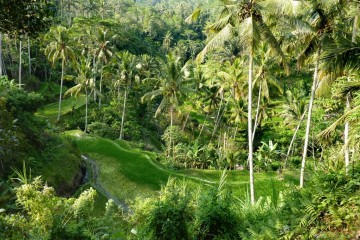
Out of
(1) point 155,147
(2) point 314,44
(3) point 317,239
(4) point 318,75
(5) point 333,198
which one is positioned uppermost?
(2) point 314,44

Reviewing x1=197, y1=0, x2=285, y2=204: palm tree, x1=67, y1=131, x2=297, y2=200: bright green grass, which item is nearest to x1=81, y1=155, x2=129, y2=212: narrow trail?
x1=67, y1=131, x2=297, y2=200: bright green grass

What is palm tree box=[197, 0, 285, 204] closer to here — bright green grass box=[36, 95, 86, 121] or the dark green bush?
the dark green bush

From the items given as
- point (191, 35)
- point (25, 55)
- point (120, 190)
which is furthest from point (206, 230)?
point (191, 35)

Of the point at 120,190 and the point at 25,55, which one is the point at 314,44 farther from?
the point at 25,55

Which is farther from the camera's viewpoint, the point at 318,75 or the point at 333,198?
the point at 318,75

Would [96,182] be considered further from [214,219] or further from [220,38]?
Result: [214,219]

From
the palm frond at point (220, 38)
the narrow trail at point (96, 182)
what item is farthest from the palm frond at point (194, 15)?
the narrow trail at point (96, 182)
